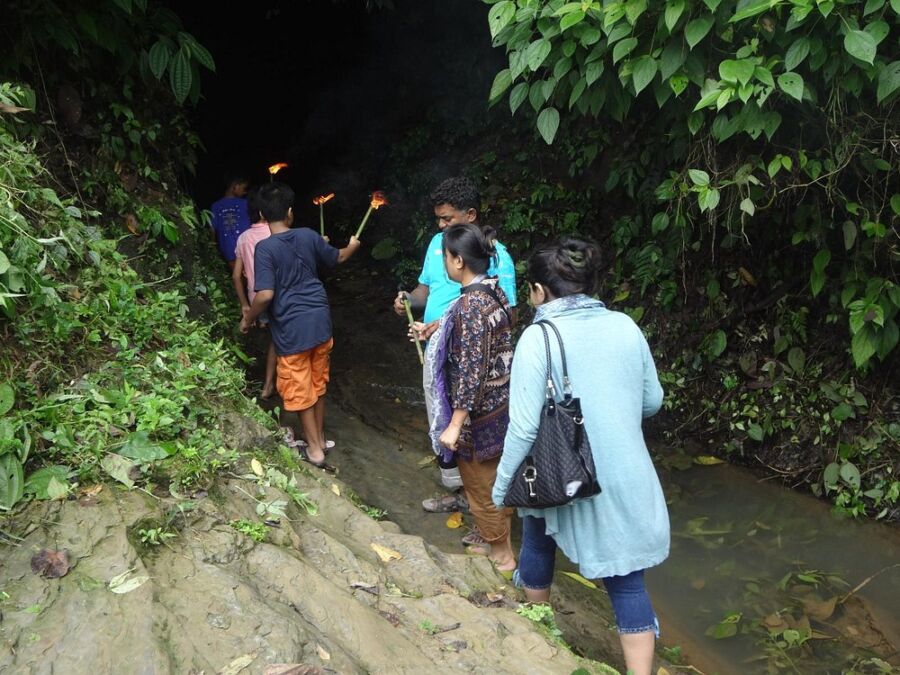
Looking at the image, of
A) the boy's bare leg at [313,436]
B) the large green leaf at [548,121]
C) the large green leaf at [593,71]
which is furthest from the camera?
the boy's bare leg at [313,436]

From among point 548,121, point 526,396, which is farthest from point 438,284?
point 526,396

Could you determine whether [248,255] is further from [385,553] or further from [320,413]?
[385,553]

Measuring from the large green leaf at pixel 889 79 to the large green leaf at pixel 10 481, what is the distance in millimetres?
4075

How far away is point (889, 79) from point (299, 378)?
3.74 metres

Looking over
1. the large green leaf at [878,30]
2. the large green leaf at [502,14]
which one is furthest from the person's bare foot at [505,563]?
the large green leaf at [878,30]

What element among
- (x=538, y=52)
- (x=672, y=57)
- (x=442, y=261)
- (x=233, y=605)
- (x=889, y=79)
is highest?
(x=538, y=52)

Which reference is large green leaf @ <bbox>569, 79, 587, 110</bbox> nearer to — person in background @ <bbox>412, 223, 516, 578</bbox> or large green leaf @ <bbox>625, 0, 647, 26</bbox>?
large green leaf @ <bbox>625, 0, 647, 26</bbox>

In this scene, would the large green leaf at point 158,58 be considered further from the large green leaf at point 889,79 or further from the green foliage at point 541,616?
the large green leaf at point 889,79

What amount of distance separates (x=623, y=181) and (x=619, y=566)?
4385mm

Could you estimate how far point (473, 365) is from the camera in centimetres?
352

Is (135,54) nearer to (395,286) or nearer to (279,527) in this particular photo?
(279,527)

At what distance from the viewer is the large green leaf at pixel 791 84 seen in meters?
3.37

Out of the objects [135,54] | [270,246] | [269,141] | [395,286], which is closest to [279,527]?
[270,246]

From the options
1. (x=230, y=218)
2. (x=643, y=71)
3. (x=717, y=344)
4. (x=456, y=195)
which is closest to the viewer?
(x=643, y=71)
